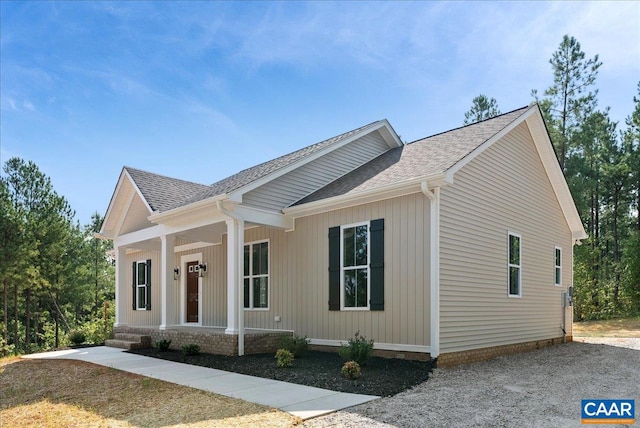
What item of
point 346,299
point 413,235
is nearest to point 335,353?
point 346,299

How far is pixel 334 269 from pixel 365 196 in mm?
1736

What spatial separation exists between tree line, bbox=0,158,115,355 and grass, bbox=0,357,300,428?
855 cm

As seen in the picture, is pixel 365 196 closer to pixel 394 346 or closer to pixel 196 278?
pixel 394 346

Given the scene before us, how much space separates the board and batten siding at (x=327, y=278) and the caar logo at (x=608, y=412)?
117 inches

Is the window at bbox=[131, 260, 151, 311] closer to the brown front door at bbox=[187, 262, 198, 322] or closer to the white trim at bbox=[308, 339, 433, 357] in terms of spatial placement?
the brown front door at bbox=[187, 262, 198, 322]

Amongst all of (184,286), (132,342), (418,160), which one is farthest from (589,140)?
(132,342)

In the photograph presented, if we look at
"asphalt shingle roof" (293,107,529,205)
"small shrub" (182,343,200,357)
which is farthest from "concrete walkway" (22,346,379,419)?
"asphalt shingle roof" (293,107,529,205)

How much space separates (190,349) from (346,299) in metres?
3.56

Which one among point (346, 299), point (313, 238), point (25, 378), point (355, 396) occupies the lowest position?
point (25, 378)

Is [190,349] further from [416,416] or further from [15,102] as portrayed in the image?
[15,102]

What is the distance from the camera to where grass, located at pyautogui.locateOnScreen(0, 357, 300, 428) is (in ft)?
18.6

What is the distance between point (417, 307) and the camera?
29.0 feet

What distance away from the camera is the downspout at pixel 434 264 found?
8484mm

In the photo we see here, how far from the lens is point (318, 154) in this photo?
11.9 meters
